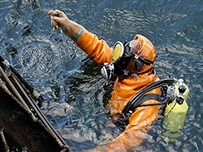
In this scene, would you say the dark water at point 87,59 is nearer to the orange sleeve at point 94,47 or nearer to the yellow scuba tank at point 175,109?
the yellow scuba tank at point 175,109

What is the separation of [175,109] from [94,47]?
1.37 m

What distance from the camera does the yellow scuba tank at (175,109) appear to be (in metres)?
3.98

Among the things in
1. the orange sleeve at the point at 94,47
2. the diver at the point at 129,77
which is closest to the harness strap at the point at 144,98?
the diver at the point at 129,77

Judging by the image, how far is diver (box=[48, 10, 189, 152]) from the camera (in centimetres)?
385

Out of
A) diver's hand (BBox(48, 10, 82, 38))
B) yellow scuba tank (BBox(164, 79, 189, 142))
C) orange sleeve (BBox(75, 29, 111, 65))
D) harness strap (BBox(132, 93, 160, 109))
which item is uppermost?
diver's hand (BBox(48, 10, 82, 38))

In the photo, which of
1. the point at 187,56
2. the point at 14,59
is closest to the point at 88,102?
the point at 14,59

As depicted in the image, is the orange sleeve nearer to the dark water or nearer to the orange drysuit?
the orange drysuit

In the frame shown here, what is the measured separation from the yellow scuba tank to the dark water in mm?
151

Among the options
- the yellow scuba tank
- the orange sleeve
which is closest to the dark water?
the yellow scuba tank

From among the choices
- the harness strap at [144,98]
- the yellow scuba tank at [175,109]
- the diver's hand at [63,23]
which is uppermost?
the diver's hand at [63,23]

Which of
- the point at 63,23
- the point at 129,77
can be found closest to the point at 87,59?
the point at 63,23

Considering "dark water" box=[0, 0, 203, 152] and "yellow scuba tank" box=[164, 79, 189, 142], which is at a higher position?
"dark water" box=[0, 0, 203, 152]

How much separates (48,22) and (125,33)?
1542mm

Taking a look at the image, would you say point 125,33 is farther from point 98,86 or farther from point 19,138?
point 19,138
